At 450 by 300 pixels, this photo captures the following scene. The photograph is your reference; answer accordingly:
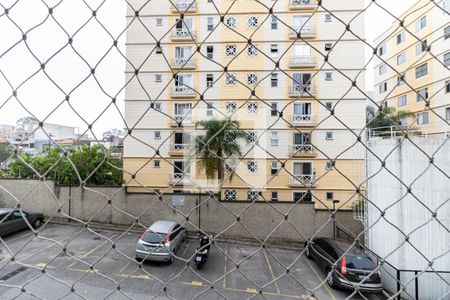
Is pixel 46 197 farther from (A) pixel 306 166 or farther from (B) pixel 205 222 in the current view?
(A) pixel 306 166

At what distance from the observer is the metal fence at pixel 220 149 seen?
61 cm

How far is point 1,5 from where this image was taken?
1.90 feet

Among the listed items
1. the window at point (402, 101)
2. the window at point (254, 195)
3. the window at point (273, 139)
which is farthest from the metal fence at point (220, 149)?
the window at point (273, 139)

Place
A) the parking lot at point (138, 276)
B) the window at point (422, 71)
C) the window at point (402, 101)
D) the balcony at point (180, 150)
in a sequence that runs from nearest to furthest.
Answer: the balcony at point (180, 150) < the parking lot at point (138, 276) < the window at point (422, 71) < the window at point (402, 101)

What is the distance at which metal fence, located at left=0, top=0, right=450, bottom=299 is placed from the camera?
609 mm

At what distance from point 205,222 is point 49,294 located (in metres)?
3.15

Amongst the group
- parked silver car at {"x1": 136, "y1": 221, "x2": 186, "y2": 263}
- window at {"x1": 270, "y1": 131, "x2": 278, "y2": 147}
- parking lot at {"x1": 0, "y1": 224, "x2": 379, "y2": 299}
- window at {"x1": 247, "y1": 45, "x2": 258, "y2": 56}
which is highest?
window at {"x1": 247, "y1": 45, "x2": 258, "y2": 56}

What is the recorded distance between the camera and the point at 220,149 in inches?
90.8

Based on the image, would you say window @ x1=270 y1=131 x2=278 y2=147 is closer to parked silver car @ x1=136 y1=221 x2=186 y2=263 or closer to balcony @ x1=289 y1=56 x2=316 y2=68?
balcony @ x1=289 y1=56 x2=316 y2=68

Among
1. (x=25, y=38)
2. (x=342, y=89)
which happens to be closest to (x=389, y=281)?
(x=342, y=89)

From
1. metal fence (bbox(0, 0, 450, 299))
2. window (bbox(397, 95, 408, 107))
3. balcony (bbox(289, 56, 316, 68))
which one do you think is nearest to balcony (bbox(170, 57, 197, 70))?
metal fence (bbox(0, 0, 450, 299))

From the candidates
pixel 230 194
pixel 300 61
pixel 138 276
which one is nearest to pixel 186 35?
pixel 138 276

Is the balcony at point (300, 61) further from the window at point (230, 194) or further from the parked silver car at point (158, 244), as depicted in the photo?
the parked silver car at point (158, 244)

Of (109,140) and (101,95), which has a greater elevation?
(101,95)
